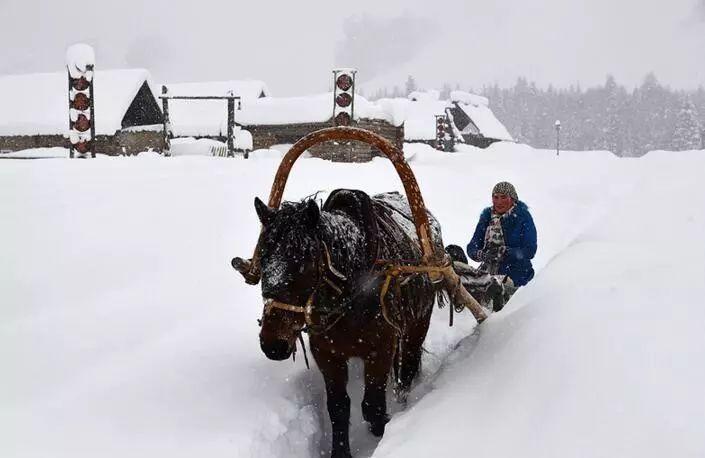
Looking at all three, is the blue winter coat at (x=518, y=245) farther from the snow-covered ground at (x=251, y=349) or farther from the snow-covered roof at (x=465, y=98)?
the snow-covered roof at (x=465, y=98)

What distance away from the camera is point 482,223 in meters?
4.91

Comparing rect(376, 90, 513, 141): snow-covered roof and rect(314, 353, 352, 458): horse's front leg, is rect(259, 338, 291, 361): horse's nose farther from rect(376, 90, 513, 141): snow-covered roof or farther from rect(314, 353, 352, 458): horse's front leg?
rect(376, 90, 513, 141): snow-covered roof

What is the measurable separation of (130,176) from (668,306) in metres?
5.66

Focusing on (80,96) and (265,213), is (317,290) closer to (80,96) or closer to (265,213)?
(265,213)

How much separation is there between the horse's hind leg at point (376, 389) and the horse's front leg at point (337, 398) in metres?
0.14

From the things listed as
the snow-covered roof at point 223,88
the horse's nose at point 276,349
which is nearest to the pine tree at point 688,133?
the snow-covered roof at point 223,88

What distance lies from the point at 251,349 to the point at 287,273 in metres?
1.55

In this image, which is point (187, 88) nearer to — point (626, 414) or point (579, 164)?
point (579, 164)

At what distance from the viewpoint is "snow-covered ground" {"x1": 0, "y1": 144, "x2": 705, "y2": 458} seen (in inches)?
80.8

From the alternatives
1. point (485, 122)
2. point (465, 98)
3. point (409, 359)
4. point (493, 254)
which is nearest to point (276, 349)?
point (409, 359)

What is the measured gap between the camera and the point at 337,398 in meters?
3.05

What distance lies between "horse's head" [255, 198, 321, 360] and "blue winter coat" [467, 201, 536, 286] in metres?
2.54

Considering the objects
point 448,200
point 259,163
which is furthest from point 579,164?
point 259,163

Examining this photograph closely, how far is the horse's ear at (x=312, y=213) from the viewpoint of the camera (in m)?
2.40
